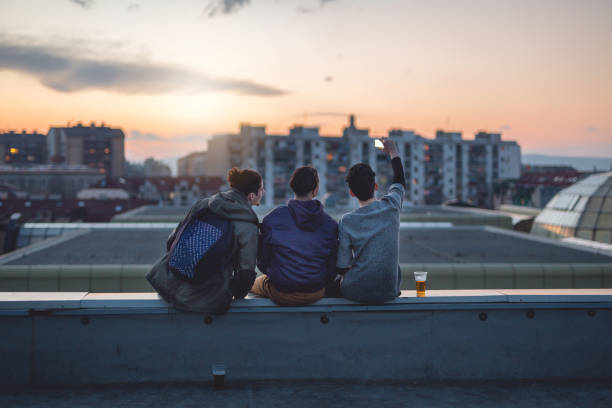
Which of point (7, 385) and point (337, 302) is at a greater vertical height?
point (337, 302)

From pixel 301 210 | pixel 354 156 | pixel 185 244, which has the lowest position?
pixel 185 244

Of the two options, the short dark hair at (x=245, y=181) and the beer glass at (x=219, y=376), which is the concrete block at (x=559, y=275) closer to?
the short dark hair at (x=245, y=181)

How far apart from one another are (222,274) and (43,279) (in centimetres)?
1024

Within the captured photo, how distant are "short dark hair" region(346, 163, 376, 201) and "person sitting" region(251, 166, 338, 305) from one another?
0.36 m

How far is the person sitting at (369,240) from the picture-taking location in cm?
514

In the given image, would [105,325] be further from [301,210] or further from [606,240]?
[606,240]

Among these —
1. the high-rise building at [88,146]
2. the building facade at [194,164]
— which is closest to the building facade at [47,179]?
the high-rise building at [88,146]

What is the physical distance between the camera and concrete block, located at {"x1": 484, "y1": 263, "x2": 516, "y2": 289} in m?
14.2

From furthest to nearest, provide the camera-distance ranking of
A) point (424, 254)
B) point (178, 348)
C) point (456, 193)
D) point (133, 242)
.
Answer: point (456, 193), point (133, 242), point (424, 254), point (178, 348)

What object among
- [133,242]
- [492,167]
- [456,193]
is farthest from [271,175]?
[133,242]

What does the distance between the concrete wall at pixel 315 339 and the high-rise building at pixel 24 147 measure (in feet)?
598

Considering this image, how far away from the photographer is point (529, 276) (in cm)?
1441

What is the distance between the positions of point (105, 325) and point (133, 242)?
18820mm

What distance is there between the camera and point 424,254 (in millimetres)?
19031
